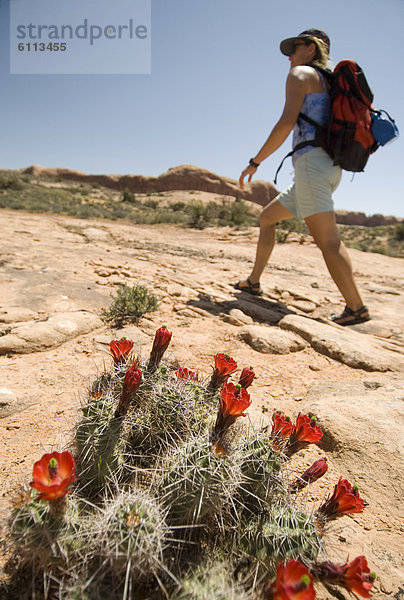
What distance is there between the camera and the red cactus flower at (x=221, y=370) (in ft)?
4.66

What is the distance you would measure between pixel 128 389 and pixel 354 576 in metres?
0.83

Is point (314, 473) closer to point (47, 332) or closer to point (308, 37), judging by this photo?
point (47, 332)

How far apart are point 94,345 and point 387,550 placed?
2.02 metres

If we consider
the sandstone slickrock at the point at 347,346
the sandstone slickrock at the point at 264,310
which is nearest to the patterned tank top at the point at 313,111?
the sandstone slickrock at the point at 264,310

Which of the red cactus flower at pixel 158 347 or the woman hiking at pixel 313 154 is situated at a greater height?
the woman hiking at pixel 313 154

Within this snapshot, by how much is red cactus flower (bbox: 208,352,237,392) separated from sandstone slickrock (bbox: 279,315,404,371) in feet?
5.67

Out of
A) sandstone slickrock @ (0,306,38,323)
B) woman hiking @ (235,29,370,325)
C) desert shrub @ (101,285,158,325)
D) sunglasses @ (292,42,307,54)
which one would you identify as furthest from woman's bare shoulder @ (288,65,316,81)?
sandstone slickrock @ (0,306,38,323)

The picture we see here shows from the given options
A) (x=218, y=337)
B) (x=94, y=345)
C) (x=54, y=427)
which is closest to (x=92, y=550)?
(x=54, y=427)

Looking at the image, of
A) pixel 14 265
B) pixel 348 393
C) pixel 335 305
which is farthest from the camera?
pixel 335 305

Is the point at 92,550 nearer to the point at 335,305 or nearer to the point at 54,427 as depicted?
the point at 54,427

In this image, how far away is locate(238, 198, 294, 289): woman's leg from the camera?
3.97m

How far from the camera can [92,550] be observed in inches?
36.0

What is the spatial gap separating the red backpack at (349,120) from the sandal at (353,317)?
1468 millimetres

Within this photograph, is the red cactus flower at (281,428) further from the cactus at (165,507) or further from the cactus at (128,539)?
the cactus at (128,539)
